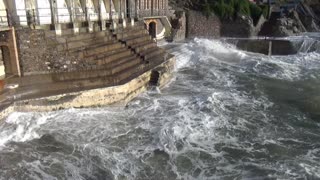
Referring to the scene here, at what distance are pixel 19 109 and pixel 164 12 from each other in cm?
1987

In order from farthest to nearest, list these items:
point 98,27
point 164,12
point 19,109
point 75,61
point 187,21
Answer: point 187,21 < point 164,12 < point 98,27 < point 75,61 < point 19,109

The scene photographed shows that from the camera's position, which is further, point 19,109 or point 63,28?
point 63,28

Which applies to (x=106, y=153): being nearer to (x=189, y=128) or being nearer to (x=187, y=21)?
(x=189, y=128)

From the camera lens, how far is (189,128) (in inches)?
480

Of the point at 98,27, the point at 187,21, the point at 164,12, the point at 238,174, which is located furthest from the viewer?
the point at 187,21

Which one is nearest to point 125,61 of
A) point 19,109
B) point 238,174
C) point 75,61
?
point 75,61

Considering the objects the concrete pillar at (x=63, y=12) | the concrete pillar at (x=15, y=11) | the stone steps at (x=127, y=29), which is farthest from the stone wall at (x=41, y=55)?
the stone steps at (x=127, y=29)

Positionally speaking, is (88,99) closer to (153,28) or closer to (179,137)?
(179,137)

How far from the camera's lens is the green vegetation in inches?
1324

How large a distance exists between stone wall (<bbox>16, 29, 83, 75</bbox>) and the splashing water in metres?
2.23

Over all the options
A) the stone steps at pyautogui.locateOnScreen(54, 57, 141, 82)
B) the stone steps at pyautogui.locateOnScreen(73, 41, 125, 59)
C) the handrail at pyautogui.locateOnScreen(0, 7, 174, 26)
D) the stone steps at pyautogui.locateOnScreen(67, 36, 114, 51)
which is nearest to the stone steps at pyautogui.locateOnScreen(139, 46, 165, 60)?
the stone steps at pyautogui.locateOnScreen(73, 41, 125, 59)

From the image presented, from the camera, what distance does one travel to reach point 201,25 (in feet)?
108

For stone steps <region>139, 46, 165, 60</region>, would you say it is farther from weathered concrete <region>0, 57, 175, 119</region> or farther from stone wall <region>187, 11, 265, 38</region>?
stone wall <region>187, 11, 265, 38</region>

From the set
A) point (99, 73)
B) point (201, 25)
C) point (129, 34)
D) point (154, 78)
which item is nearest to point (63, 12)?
point (129, 34)
